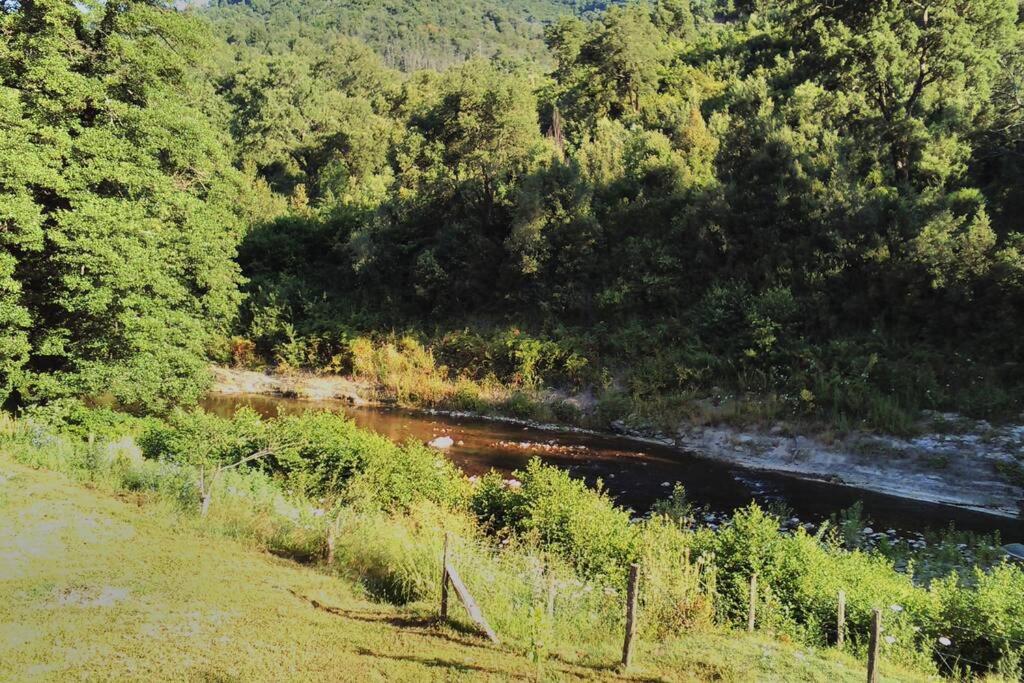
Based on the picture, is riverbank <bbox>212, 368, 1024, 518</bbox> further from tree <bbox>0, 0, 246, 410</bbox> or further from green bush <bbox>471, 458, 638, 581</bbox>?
tree <bbox>0, 0, 246, 410</bbox>

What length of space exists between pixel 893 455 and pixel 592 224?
16440 mm

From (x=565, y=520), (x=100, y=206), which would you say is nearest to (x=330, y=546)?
(x=565, y=520)

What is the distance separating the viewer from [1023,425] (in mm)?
18578

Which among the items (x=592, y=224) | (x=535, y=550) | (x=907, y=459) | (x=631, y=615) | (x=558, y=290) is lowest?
(x=535, y=550)

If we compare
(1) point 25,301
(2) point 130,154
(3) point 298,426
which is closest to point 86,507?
(3) point 298,426

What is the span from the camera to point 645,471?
63.2ft

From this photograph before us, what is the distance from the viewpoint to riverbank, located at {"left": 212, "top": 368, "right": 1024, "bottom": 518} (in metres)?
17.1

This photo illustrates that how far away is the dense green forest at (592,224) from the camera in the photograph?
18.3m

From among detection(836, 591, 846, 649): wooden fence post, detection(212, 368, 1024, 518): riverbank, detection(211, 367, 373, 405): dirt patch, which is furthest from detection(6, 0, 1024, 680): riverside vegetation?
detection(211, 367, 373, 405): dirt patch

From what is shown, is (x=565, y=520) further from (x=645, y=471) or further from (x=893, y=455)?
(x=893, y=455)

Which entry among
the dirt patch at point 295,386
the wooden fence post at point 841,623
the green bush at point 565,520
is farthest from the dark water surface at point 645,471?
the wooden fence post at point 841,623

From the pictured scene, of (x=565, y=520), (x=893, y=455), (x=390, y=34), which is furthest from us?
(x=390, y=34)

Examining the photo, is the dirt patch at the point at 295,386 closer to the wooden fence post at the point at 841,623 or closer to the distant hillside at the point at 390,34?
the wooden fence post at the point at 841,623

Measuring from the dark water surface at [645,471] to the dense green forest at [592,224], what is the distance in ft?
12.2
